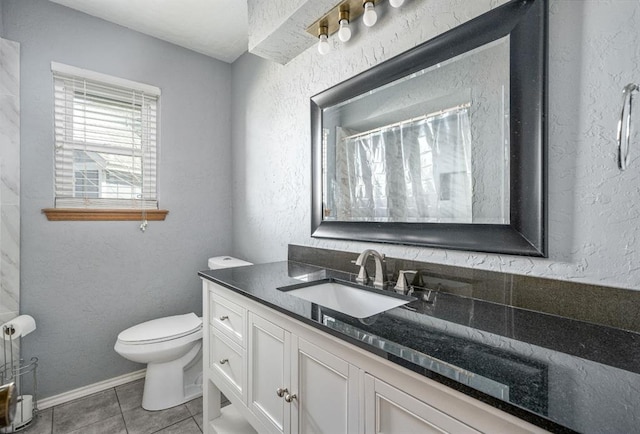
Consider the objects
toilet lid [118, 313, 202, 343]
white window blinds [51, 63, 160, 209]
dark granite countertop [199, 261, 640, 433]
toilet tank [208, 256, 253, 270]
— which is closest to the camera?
dark granite countertop [199, 261, 640, 433]

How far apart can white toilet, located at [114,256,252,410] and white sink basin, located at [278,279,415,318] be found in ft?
3.47

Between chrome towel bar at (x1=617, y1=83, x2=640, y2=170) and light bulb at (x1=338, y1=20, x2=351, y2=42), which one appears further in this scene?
light bulb at (x1=338, y1=20, x2=351, y2=42)

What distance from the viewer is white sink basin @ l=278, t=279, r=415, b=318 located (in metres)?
1.14

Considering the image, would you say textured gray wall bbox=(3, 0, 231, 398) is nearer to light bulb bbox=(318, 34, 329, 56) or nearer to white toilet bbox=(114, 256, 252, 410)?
white toilet bbox=(114, 256, 252, 410)

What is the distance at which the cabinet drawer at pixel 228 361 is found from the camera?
1255 millimetres

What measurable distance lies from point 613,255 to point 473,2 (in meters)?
0.92

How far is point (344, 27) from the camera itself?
1340 millimetres

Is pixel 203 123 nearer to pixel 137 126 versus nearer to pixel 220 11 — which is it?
pixel 137 126

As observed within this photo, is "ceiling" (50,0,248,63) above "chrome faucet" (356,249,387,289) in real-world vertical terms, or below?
above

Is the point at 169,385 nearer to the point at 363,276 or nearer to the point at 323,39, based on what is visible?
the point at 363,276

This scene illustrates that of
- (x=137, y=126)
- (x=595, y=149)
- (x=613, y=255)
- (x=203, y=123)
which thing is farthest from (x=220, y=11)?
(x=613, y=255)

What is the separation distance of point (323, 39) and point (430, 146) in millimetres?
779

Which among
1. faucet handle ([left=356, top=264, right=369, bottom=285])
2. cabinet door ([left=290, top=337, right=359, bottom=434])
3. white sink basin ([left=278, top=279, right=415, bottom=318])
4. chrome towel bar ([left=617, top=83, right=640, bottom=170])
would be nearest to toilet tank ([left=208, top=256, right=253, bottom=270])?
white sink basin ([left=278, top=279, right=415, bottom=318])

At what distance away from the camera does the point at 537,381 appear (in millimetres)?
532
